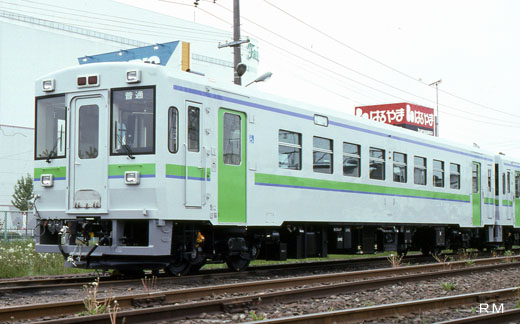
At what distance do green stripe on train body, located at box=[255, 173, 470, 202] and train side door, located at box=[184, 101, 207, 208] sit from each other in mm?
1537

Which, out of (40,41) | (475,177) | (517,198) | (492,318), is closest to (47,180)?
(492,318)

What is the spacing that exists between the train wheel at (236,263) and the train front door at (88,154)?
298 centimetres

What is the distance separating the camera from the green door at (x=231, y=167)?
36.4ft

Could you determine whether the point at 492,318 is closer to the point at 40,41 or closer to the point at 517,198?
the point at 517,198

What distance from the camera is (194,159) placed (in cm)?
1056

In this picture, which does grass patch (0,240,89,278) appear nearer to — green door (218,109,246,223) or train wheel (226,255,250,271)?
train wheel (226,255,250,271)

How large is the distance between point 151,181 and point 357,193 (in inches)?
246

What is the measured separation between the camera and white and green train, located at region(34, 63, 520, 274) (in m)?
10.2

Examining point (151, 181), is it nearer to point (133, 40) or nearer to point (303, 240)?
point (303, 240)

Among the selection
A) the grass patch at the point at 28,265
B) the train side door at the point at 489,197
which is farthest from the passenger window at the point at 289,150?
the train side door at the point at 489,197

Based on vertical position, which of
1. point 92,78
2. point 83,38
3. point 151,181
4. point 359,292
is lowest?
point 359,292

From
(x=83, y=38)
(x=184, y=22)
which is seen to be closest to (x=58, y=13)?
(x=83, y=38)

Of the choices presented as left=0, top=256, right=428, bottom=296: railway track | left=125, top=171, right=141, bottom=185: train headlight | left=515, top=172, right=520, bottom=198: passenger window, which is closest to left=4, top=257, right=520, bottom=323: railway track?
left=0, top=256, right=428, bottom=296: railway track

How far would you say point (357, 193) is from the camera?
1484cm
